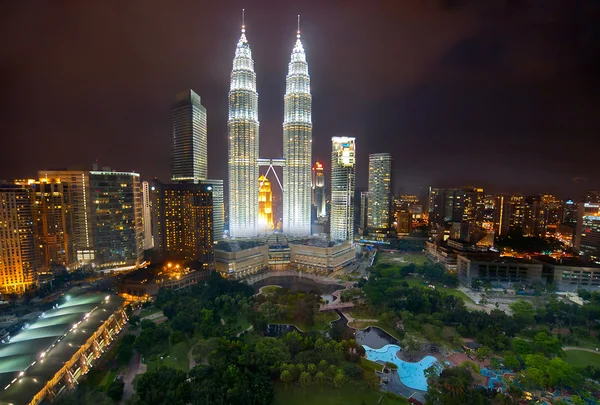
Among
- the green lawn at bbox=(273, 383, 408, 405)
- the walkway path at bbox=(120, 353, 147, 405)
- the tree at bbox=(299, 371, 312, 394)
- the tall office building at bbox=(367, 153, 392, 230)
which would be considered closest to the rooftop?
the green lawn at bbox=(273, 383, 408, 405)

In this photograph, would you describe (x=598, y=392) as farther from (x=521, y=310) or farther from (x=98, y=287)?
(x=98, y=287)

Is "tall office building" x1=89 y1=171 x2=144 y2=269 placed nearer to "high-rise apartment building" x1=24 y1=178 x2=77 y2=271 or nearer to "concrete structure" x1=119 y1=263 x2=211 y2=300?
"high-rise apartment building" x1=24 y1=178 x2=77 y2=271

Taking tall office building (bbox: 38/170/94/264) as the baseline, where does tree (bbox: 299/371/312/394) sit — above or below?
below

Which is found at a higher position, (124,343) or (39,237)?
(39,237)

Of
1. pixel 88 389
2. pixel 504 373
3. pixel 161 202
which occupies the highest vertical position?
pixel 161 202

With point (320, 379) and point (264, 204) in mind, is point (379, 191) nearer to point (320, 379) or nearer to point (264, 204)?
point (264, 204)

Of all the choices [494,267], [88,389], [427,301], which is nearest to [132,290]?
[88,389]

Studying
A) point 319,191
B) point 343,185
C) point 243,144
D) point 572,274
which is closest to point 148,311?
point 243,144
